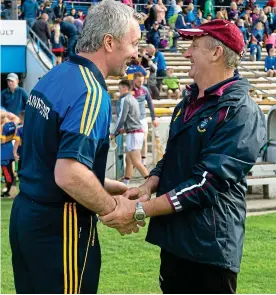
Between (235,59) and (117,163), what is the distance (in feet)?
31.9

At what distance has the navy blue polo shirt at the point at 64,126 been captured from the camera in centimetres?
349

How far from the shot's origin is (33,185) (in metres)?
3.72

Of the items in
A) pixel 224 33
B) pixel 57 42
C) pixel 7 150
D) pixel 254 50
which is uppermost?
pixel 224 33

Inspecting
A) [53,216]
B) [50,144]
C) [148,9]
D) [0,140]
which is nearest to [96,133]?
[50,144]

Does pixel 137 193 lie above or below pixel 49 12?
below

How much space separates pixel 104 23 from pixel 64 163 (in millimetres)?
727

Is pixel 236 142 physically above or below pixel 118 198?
above

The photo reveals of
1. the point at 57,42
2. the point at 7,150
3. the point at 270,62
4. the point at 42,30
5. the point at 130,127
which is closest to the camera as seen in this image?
the point at 7,150

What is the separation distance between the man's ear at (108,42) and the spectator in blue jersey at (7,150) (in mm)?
9214

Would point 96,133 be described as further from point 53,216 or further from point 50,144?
point 53,216

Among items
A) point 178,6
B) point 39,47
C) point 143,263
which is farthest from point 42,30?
point 143,263

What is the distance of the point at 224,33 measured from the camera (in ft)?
12.9

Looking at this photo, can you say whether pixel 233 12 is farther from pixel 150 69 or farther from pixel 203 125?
pixel 203 125

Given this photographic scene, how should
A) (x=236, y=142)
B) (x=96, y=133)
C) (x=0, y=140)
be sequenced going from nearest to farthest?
(x=96, y=133) → (x=236, y=142) → (x=0, y=140)
